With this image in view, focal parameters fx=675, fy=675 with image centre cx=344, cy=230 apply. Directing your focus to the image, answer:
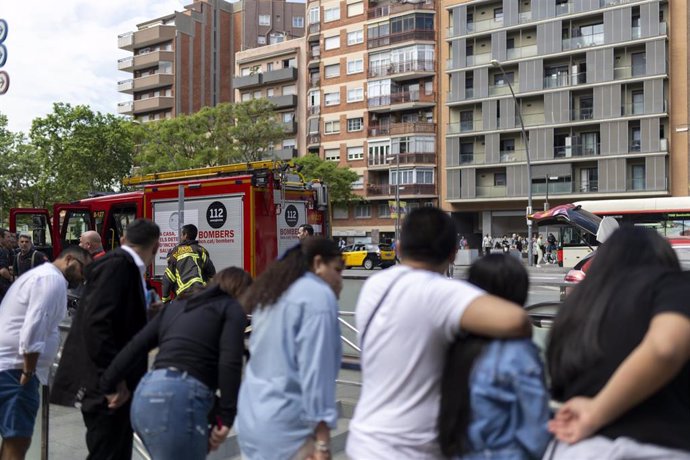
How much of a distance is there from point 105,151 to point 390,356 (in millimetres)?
46678

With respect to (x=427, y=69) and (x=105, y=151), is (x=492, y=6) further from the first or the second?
(x=105, y=151)

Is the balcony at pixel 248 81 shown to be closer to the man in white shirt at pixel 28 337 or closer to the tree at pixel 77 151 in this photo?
the tree at pixel 77 151

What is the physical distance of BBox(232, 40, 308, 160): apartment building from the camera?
62.8 metres

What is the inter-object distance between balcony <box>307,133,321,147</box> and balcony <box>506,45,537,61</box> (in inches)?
709

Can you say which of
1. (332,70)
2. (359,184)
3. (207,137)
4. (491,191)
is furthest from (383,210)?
(207,137)

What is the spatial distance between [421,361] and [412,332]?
0.10 meters

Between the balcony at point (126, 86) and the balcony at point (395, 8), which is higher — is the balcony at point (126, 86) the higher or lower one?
the lower one

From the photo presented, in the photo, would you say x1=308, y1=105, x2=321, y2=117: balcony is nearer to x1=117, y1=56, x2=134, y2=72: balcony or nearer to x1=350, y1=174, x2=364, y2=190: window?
x1=350, y1=174, x2=364, y2=190: window

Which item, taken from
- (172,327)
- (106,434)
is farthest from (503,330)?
(106,434)

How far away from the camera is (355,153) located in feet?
190

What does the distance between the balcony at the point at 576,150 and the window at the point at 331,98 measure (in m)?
19.8

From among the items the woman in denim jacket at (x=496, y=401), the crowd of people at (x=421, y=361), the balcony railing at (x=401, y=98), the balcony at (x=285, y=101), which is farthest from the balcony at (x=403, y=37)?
the woman in denim jacket at (x=496, y=401)

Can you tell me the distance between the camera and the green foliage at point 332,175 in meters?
51.8

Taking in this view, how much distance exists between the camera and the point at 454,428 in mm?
2189
